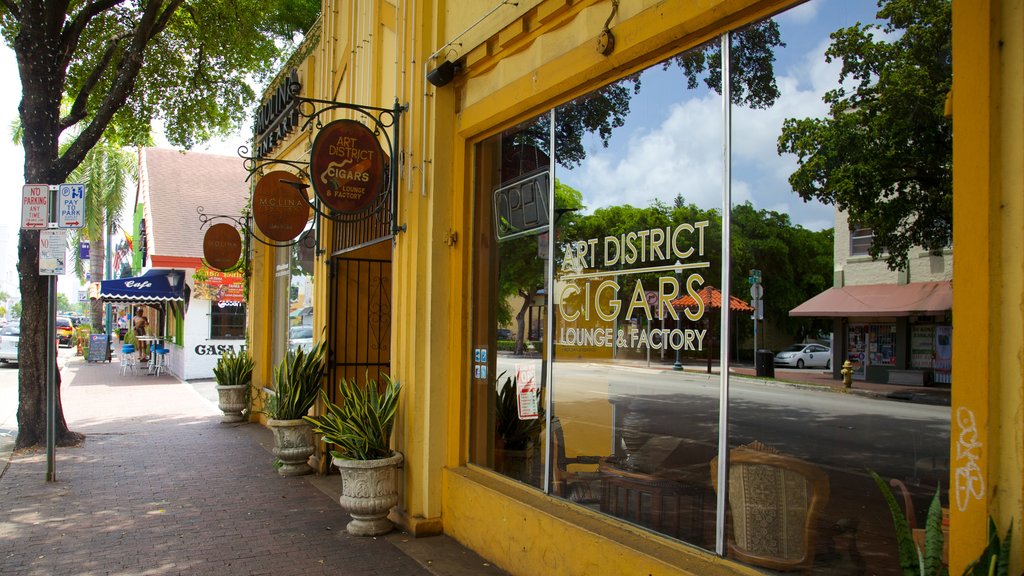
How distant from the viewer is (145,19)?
11234 millimetres

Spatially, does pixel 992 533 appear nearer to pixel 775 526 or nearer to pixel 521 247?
pixel 775 526

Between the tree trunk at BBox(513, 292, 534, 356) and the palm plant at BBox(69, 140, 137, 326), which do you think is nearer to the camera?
the tree trunk at BBox(513, 292, 534, 356)

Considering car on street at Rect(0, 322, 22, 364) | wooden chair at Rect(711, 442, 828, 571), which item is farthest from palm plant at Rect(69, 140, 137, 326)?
wooden chair at Rect(711, 442, 828, 571)

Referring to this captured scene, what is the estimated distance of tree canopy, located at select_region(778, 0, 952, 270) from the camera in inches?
129

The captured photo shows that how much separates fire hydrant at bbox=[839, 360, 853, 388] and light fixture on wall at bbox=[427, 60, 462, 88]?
13.4 feet

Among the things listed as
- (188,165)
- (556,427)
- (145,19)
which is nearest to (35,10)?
(145,19)

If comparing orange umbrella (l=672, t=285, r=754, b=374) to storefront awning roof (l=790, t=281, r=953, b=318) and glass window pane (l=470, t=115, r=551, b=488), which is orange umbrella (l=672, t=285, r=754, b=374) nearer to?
storefront awning roof (l=790, t=281, r=953, b=318)

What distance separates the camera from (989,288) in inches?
104

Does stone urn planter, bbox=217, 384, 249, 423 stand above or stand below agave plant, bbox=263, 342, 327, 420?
below

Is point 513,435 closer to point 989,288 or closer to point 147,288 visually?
point 989,288

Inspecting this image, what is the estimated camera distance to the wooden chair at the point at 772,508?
3.83 metres

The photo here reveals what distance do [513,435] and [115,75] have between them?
452 inches

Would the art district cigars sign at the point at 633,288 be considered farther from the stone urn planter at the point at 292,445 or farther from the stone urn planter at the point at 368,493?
the stone urn planter at the point at 292,445

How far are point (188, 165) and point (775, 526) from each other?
95.3 feet
